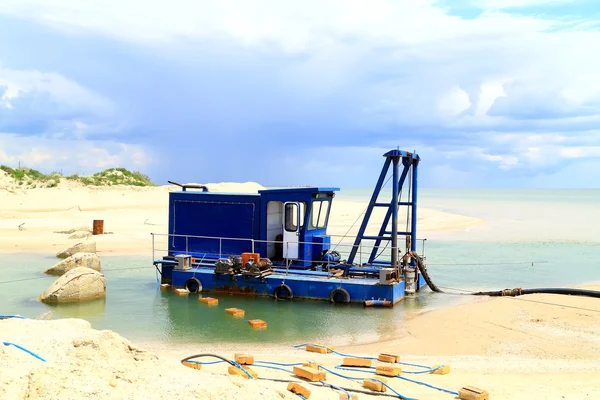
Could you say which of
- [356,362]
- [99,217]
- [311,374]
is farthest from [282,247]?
[99,217]

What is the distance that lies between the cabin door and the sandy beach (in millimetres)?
4579

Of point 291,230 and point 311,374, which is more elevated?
point 291,230

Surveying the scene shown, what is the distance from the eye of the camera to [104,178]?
63094 millimetres

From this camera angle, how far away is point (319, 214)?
19297 millimetres

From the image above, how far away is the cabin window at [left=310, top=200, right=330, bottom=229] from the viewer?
19.1 metres

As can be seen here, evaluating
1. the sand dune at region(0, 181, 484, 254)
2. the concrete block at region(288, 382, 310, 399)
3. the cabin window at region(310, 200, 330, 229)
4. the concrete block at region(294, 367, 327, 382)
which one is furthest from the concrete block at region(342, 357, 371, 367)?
the sand dune at region(0, 181, 484, 254)

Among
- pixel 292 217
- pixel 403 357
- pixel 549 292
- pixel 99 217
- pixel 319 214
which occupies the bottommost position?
pixel 403 357

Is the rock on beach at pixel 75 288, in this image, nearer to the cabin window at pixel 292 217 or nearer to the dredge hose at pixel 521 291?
the cabin window at pixel 292 217

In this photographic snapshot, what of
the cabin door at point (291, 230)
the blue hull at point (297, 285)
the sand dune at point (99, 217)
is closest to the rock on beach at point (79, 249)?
the sand dune at point (99, 217)

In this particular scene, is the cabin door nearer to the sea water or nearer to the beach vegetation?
the sea water

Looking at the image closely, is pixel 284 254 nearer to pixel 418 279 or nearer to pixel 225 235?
pixel 225 235

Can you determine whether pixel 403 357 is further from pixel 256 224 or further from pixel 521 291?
pixel 256 224

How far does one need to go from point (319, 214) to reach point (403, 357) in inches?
319

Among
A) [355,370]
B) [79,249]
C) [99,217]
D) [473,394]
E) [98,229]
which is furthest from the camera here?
[99,217]
